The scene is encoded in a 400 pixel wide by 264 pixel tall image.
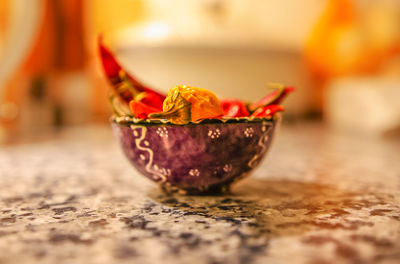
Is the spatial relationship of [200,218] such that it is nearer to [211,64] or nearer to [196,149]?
[196,149]

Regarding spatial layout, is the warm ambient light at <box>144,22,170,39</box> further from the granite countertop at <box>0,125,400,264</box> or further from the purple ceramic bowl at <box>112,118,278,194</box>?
the purple ceramic bowl at <box>112,118,278,194</box>

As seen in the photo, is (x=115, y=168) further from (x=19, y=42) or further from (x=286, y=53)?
(x=286, y=53)

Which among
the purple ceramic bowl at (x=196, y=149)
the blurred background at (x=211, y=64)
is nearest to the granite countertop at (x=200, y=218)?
the purple ceramic bowl at (x=196, y=149)

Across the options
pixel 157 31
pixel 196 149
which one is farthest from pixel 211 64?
pixel 196 149

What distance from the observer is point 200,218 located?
0.97ft

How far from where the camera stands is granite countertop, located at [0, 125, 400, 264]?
0.74 ft

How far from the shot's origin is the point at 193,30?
119 centimetres

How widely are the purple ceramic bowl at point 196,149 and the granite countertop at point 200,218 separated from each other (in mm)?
26

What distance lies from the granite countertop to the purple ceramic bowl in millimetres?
26

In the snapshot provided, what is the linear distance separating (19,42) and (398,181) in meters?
0.63

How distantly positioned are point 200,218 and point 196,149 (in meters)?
0.06

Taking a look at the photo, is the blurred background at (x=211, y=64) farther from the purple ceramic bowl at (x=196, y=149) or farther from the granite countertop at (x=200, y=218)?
the purple ceramic bowl at (x=196, y=149)

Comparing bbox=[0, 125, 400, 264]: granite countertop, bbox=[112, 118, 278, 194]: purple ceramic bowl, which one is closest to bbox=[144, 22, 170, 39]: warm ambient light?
bbox=[0, 125, 400, 264]: granite countertop

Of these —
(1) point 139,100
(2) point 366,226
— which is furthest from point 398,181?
(1) point 139,100
